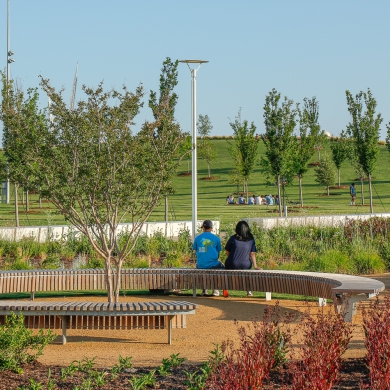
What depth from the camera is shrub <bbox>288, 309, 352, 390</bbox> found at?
470 centimetres

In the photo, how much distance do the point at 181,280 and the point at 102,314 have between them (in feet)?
12.5

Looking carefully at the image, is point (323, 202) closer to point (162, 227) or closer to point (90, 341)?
point (162, 227)

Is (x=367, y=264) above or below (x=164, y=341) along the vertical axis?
above

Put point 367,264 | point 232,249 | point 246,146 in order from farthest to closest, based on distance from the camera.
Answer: point 246,146
point 367,264
point 232,249

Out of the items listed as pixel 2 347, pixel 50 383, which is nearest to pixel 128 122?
pixel 2 347

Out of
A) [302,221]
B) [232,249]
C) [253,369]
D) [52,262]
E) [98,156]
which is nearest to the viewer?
[253,369]

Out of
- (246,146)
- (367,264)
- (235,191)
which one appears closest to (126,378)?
(367,264)

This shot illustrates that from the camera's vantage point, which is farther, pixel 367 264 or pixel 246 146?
pixel 246 146

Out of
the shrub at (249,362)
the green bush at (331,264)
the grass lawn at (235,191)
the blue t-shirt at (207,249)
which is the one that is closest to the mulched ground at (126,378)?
the shrub at (249,362)

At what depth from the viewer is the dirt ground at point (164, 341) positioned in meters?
7.89

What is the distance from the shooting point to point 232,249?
1247cm

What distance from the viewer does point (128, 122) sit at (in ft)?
34.4

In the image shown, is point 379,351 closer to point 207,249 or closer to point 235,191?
point 207,249

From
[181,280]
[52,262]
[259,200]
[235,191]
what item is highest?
[235,191]
